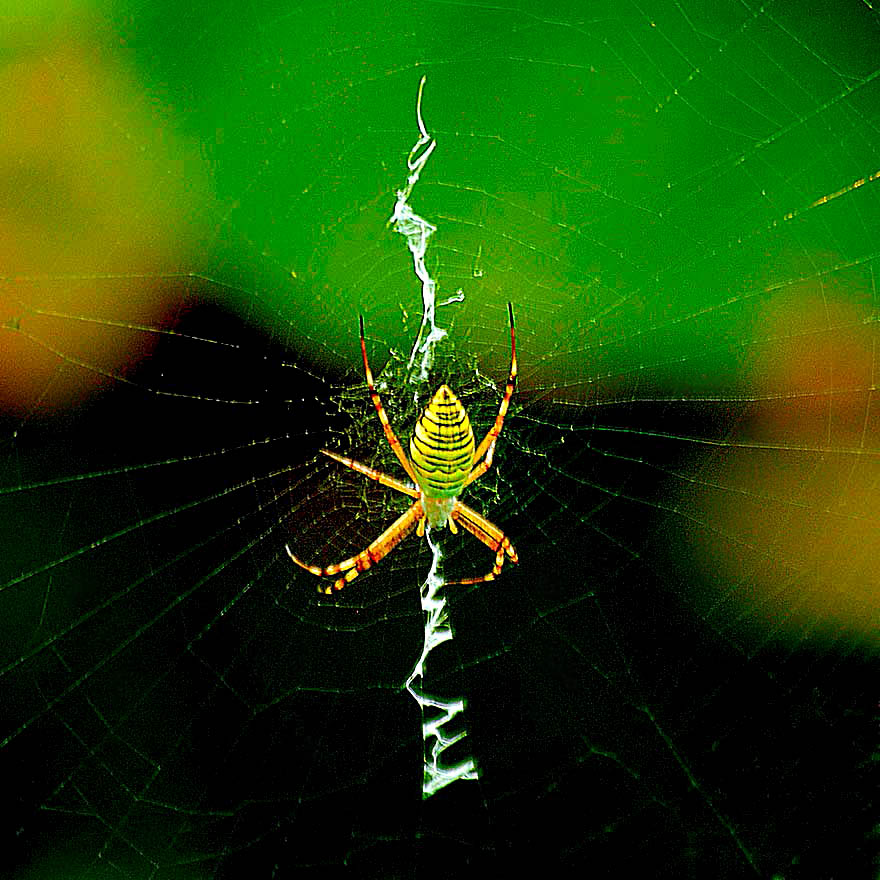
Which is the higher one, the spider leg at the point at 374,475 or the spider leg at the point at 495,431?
the spider leg at the point at 495,431

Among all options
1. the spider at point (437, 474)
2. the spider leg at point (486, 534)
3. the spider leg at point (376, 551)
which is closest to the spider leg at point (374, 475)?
the spider at point (437, 474)

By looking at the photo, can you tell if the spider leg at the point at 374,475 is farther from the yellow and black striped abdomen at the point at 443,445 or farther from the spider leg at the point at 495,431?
the spider leg at the point at 495,431

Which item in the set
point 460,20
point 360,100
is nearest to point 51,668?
point 360,100

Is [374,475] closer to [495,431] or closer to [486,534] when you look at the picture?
[495,431]

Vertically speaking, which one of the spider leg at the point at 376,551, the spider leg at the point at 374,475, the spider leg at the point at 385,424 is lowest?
the spider leg at the point at 376,551

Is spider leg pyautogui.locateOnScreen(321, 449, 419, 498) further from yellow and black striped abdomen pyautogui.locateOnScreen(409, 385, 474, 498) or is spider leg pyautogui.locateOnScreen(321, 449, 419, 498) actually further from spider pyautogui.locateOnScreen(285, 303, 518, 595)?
yellow and black striped abdomen pyautogui.locateOnScreen(409, 385, 474, 498)

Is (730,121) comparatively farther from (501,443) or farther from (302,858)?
(302,858)

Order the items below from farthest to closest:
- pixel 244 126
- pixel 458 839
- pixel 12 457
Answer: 1. pixel 458 839
2. pixel 12 457
3. pixel 244 126
